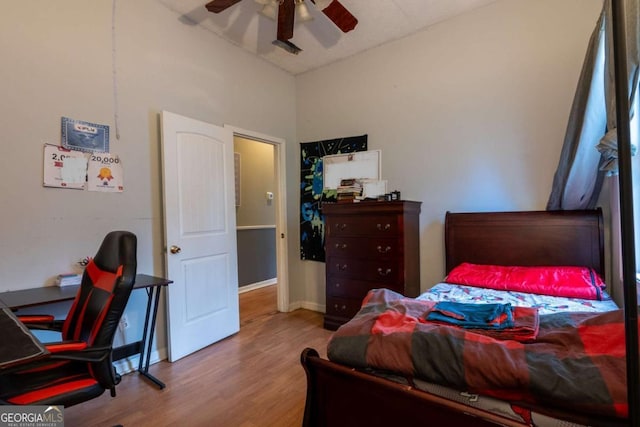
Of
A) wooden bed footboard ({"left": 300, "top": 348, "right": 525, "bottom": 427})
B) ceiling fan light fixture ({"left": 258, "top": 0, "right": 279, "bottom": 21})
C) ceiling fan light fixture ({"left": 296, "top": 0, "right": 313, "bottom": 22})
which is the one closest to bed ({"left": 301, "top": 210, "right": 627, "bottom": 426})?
wooden bed footboard ({"left": 300, "top": 348, "right": 525, "bottom": 427})

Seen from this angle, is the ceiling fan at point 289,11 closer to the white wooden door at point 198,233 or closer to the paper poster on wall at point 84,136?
the white wooden door at point 198,233

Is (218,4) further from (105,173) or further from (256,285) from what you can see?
(256,285)

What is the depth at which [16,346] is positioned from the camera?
1.17m

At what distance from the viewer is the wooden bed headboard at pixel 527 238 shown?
2.38 metres

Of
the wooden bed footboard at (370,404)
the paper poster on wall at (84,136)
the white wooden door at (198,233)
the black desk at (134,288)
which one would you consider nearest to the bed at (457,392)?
the wooden bed footboard at (370,404)

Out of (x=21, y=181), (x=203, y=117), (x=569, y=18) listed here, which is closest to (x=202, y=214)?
(x=203, y=117)

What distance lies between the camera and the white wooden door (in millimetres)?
2691

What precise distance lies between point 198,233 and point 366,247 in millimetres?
1567

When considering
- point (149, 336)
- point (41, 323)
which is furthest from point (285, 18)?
point (149, 336)

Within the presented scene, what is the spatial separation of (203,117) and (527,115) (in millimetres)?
2870

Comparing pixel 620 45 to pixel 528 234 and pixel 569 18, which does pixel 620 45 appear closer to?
pixel 528 234

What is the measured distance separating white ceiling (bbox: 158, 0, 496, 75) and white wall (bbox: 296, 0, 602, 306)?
14cm

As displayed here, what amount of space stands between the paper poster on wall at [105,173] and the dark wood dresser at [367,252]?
184cm

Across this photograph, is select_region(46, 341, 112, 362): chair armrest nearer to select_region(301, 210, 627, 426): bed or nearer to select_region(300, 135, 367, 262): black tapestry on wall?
select_region(301, 210, 627, 426): bed
